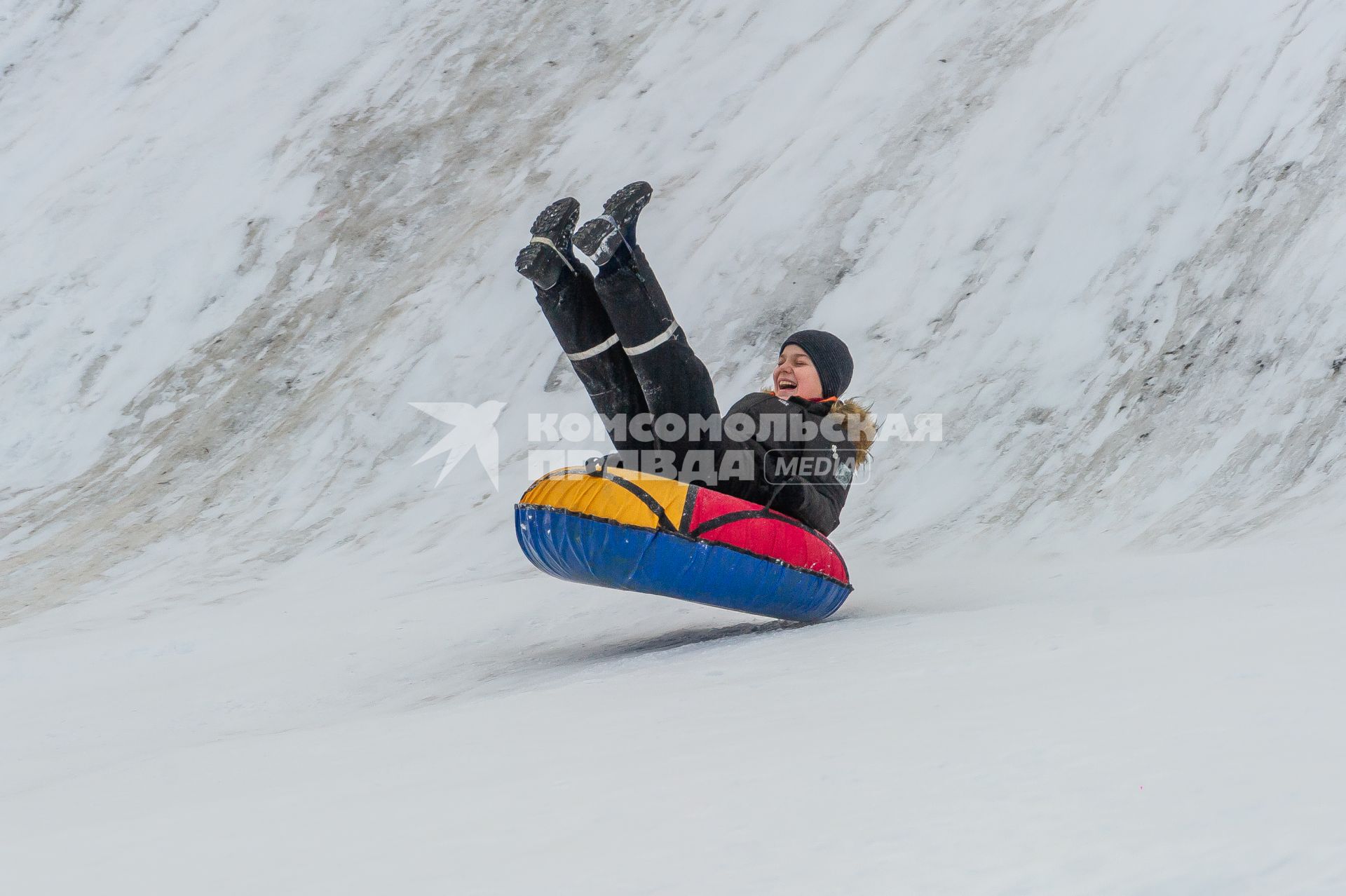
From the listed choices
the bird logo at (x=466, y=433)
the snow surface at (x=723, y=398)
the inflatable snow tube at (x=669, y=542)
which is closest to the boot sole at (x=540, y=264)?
the inflatable snow tube at (x=669, y=542)

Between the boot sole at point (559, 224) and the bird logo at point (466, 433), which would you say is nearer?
the boot sole at point (559, 224)

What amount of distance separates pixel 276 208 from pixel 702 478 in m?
5.29

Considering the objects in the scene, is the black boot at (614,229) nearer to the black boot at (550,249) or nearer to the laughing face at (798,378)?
the black boot at (550,249)

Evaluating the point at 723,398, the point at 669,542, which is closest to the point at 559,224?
the point at 669,542

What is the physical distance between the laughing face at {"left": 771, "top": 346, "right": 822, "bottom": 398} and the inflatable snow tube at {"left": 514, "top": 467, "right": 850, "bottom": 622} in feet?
1.94

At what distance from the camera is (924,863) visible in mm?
962

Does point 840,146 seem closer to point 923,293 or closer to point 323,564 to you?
point 923,293

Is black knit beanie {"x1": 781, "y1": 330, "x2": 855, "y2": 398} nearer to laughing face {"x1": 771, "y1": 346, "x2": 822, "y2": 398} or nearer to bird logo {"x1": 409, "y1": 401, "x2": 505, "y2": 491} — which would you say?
laughing face {"x1": 771, "y1": 346, "x2": 822, "y2": 398}

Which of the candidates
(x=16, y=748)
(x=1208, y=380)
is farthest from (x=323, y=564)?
(x=1208, y=380)

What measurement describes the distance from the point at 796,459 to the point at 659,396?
49 cm

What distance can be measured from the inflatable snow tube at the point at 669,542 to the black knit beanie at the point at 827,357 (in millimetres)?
658

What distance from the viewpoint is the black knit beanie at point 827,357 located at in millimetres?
3348

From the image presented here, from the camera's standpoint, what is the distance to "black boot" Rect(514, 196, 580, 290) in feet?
9.11

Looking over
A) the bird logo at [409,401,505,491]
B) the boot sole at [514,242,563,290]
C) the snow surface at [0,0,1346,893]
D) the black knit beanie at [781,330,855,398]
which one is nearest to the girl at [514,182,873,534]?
the boot sole at [514,242,563,290]
